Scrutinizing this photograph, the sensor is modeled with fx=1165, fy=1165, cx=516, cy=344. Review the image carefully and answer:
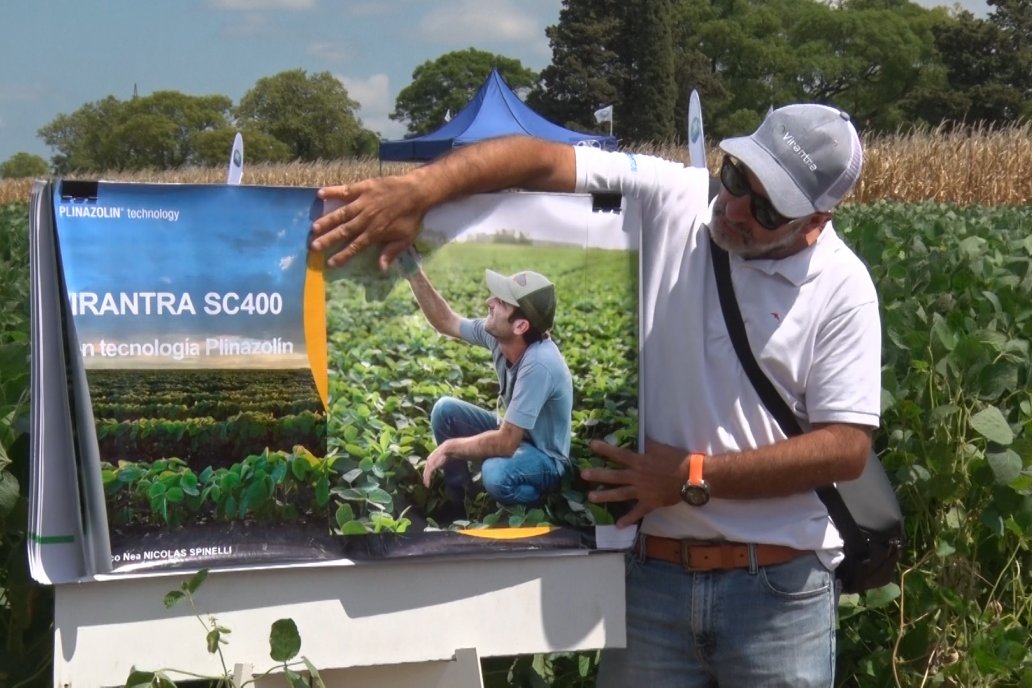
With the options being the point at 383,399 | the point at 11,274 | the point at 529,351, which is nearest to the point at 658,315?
the point at 529,351

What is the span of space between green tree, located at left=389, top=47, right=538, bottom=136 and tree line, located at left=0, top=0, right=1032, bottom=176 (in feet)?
3.61

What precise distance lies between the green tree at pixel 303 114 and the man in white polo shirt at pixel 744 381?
76.4 metres

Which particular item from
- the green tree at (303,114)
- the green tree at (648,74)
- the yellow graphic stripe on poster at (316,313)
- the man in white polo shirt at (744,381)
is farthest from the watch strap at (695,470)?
the green tree at (303,114)

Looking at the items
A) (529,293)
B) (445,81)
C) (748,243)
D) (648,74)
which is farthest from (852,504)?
(445,81)

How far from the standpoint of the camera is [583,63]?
67625 mm

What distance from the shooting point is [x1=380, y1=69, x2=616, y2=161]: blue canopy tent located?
23.1m

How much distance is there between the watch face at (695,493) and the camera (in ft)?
7.94

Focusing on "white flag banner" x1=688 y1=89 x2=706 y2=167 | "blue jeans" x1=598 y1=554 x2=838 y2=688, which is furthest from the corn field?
"blue jeans" x1=598 y1=554 x2=838 y2=688

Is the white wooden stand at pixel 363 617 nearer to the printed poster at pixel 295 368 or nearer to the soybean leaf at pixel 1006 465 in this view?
the printed poster at pixel 295 368

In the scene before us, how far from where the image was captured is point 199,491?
220cm

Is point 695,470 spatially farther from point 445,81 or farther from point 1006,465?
point 445,81

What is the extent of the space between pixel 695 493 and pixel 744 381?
269 millimetres

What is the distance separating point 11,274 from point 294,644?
433cm

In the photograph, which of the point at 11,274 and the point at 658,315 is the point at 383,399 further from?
the point at 11,274
